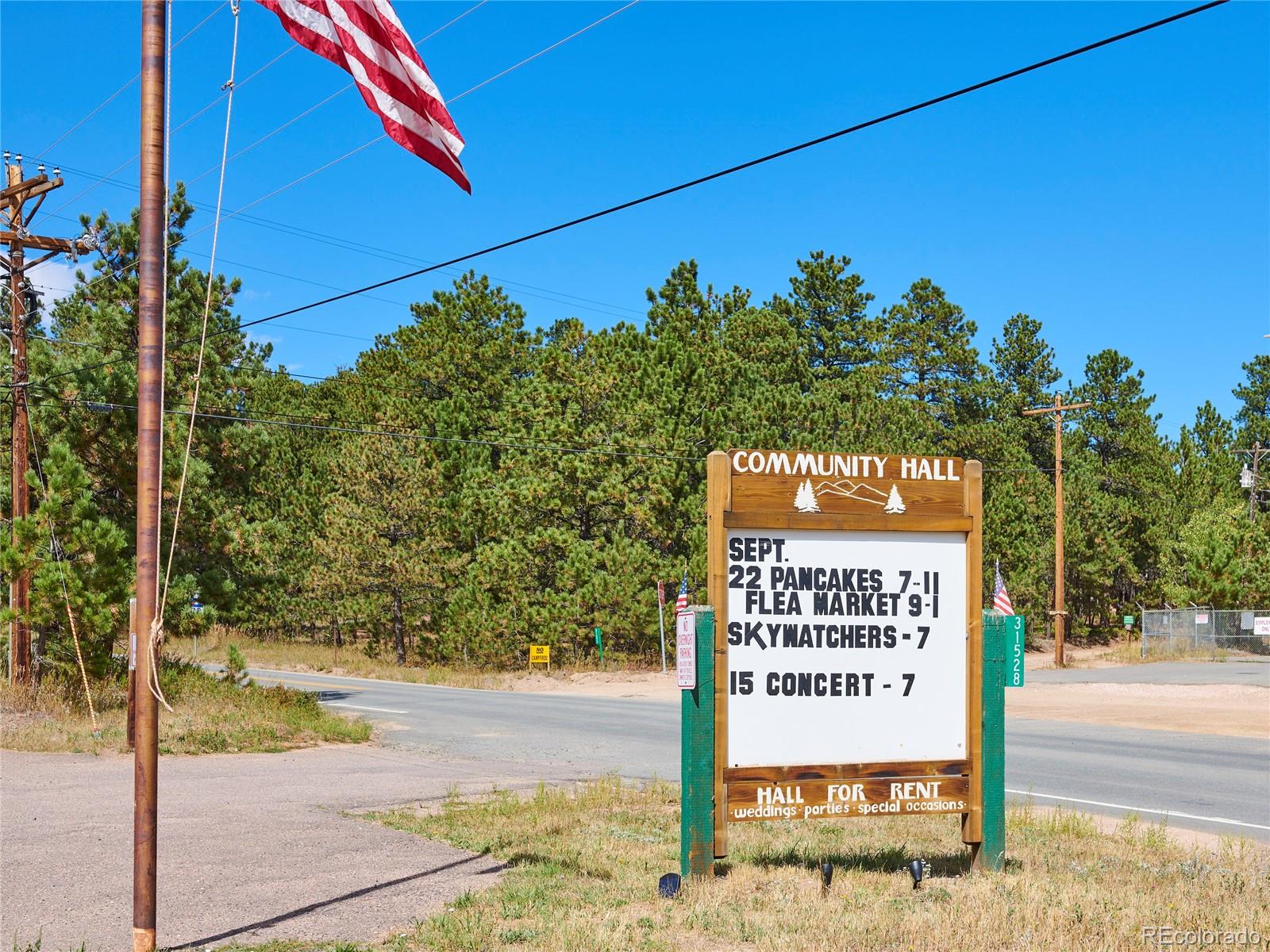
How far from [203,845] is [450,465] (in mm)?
35239

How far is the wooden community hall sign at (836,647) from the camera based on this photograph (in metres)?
7.80

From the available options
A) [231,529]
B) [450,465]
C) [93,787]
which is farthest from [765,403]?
[93,787]

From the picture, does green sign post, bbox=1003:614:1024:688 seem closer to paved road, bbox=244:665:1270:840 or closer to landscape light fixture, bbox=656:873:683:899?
landscape light fixture, bbox=656:873:683:899

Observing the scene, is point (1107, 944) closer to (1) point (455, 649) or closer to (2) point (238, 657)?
(2) point (238, 657)

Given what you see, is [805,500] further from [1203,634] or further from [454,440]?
[1203,634]

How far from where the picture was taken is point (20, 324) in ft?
62.3

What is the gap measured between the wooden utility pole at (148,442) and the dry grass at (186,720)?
33.6ft

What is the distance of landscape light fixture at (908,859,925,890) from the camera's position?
750 centimetres

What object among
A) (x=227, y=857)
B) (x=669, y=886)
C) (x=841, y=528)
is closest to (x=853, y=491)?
(x=841, y=528)

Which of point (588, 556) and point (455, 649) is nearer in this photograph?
point (588, 556)

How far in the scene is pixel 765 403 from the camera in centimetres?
3825

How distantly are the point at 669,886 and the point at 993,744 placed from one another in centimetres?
265

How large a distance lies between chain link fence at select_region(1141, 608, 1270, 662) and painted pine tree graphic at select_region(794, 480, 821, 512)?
4260 centimetres

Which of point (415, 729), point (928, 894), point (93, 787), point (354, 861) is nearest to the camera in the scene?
point (928, 894)
